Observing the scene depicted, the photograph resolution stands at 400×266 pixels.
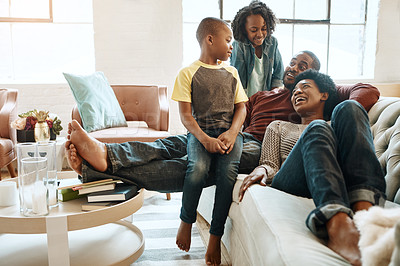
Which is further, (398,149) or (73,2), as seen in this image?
(73,2)

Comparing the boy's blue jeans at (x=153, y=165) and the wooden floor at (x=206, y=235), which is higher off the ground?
the boy's blue jeans at (x=153, y=165)

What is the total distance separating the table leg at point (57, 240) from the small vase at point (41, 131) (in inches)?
73.3

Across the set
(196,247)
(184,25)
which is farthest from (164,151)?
(184,25)

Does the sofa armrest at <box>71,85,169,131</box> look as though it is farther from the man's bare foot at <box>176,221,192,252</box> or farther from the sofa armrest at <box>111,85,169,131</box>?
the man's bare foot at <box>176,221,192,252</box>

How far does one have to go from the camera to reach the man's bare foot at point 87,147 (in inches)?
64.1

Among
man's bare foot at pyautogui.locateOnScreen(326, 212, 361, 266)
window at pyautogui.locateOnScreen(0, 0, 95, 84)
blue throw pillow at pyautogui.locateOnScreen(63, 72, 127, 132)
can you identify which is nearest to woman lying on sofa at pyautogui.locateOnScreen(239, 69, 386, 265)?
man's bare foot at pyautogui.locateOnScreen(326, 212, 361, 266)

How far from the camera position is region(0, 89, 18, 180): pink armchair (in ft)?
9.03

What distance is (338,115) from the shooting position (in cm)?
141

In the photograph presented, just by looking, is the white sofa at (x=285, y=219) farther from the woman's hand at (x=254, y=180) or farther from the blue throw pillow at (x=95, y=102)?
the blue throw pillow at (x=95, y=102)

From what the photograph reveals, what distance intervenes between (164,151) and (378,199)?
106cm

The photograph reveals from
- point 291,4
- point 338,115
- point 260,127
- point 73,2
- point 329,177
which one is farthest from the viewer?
point 291,4

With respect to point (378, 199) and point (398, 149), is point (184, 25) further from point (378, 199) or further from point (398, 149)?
point (378, 199)

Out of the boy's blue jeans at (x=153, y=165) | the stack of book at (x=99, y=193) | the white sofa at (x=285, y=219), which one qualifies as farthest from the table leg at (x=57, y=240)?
the white sofa at (x=285, y=219)

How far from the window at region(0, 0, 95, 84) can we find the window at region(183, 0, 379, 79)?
1.16 meters
